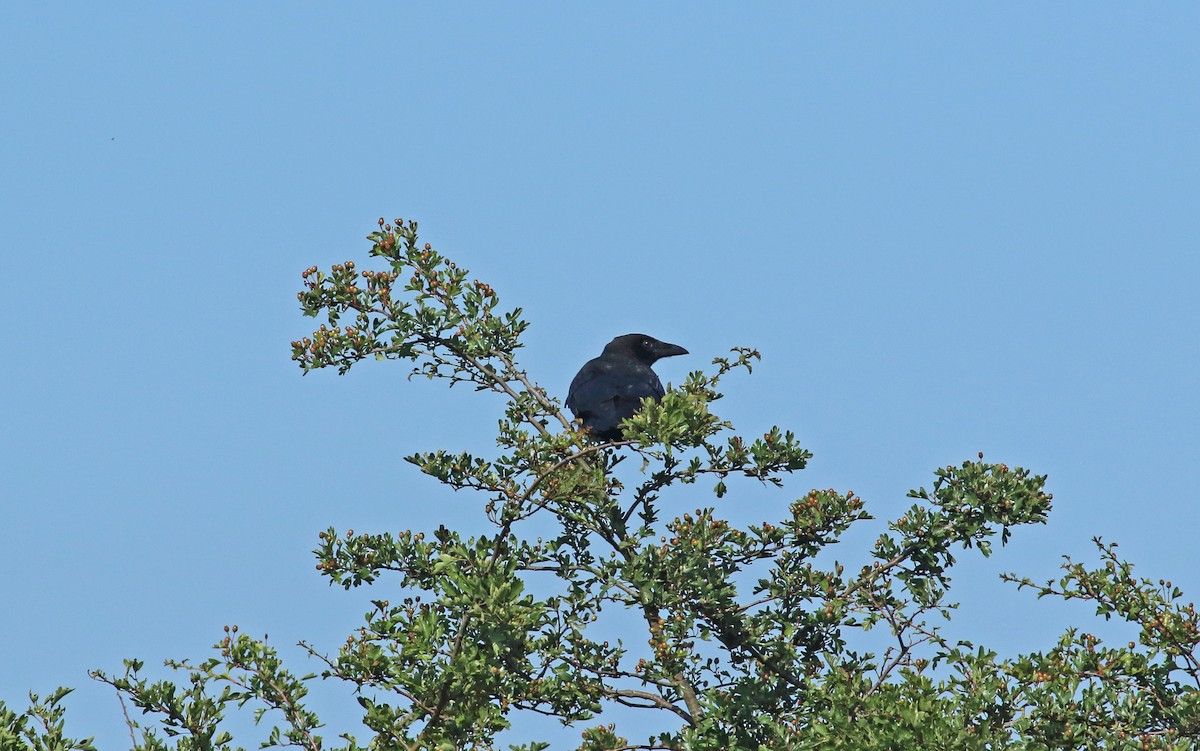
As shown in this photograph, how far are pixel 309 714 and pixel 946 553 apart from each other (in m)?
4.42

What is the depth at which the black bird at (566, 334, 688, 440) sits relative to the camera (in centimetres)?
1088

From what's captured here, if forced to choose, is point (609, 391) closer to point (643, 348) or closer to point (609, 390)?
point (609, 390)

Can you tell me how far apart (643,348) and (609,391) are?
242cm

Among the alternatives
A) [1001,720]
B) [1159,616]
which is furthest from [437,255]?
[1159,616]

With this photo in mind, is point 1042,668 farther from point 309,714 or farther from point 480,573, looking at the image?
point 309,714

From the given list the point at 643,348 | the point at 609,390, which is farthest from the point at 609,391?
the point at 643,348

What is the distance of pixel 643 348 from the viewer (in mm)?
13562

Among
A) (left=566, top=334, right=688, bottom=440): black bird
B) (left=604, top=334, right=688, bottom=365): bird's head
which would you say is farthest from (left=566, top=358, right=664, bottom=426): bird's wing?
(left=604, top=334, right=688, bottom=365): bird's head

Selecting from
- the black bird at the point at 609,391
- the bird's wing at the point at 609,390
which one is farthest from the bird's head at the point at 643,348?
the bird's wing at the point at 609,390

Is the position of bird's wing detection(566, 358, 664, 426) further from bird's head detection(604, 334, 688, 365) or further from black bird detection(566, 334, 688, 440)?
bird's head detection(604, 334, 688, 365)

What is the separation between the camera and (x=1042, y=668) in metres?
9.15

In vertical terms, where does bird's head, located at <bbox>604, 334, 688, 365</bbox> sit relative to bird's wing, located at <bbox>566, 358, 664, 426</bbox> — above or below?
above

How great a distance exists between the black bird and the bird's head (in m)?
0.26

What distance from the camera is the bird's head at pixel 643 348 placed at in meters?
13.3
